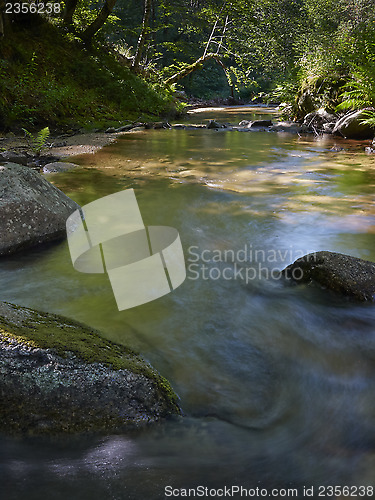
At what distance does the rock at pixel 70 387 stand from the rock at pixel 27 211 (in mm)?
2051

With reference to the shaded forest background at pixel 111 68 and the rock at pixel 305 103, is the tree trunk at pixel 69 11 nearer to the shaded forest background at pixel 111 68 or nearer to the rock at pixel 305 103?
the shaded forest background at pixel 111 68

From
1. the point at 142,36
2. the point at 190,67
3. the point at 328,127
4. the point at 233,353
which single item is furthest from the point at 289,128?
the point at 233,353

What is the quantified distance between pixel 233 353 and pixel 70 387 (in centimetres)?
111

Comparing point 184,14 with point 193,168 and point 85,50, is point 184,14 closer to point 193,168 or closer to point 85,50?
point 85,50

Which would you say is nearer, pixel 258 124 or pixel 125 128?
pixel 125 128

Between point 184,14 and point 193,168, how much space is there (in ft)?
55.9

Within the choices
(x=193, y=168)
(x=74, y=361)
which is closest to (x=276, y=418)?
(x=74, y=361)

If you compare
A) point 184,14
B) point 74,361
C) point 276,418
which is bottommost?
point 276,418

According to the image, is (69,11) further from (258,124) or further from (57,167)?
(57,167)

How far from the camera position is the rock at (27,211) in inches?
157

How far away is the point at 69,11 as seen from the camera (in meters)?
16.3

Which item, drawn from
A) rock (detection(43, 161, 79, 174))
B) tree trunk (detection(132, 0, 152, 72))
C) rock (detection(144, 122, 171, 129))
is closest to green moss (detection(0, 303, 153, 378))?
rock (detection(43, 161, 79, 174))

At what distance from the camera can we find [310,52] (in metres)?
17.4

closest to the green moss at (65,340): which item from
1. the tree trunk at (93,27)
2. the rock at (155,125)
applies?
the rock at (155,125)
